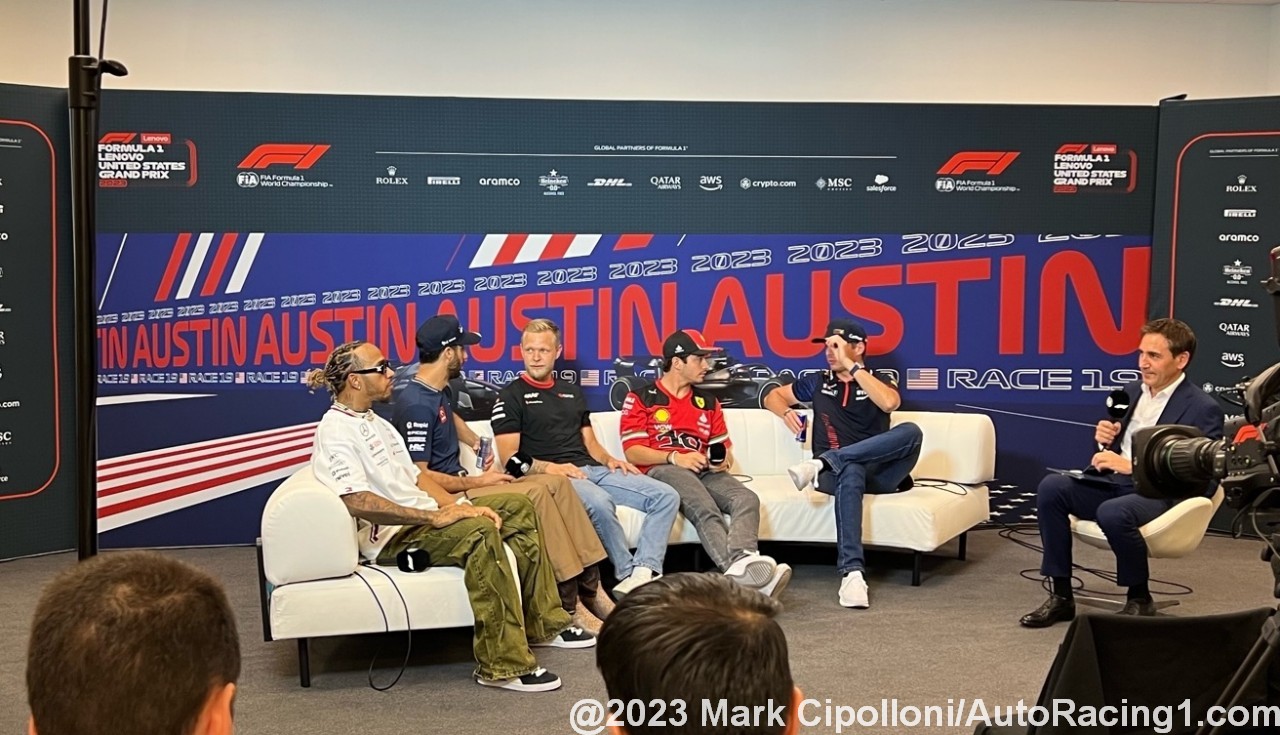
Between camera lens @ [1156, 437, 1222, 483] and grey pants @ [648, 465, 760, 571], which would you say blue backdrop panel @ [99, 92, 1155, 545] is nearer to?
grey pants @ [648, 465, 760, 571]

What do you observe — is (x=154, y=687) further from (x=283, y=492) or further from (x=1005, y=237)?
(x=1005, y=237)

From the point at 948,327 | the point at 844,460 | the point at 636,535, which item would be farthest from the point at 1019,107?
the point at 636,535

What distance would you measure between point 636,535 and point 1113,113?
3.37 metres

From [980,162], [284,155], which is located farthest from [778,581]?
[284,155]

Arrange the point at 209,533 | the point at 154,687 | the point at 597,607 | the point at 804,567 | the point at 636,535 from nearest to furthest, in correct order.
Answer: the point at 154,687 < the point at 597,607 < the point at 636,535 < the point at 804,567 < the point at 209,533

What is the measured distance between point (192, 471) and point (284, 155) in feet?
5.13

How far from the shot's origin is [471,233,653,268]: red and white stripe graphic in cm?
583

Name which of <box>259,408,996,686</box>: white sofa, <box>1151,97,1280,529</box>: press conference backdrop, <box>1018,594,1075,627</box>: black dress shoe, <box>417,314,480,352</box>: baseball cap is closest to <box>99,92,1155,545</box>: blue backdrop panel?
<box>1151,97,1280,529</box>: press conference backdrop

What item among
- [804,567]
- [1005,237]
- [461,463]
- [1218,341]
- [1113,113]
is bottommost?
[804,567]

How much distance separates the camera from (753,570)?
4.49m

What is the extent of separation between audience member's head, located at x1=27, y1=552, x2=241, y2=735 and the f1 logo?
17.5ft

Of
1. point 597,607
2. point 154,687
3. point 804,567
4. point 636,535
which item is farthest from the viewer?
point 804,567

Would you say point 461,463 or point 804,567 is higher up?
point 461,463

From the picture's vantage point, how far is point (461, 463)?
4.92 metres
